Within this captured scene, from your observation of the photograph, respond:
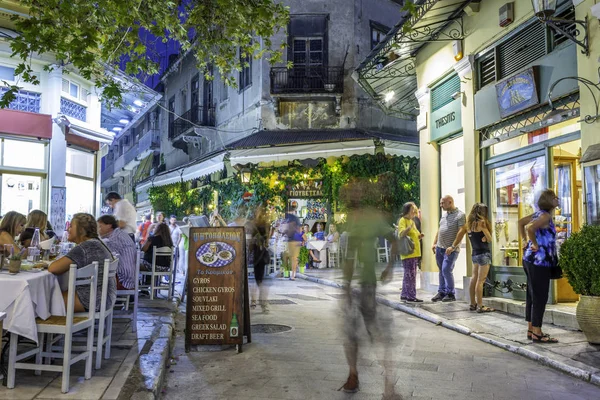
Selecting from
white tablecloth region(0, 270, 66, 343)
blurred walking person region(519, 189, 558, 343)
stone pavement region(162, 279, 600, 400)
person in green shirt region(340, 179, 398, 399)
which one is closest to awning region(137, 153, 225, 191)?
stone pavement region(162, 279, 600, 400)

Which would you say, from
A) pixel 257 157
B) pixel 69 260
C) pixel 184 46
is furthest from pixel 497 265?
pixel 257 157

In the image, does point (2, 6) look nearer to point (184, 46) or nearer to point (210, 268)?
point (184, 46)

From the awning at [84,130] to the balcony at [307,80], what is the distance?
6.35m

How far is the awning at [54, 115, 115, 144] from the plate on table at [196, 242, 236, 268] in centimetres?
968

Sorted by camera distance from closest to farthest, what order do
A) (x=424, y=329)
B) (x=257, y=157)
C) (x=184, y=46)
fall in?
(x=424, y=329), (x=184, y=46), (x=257, y=157)

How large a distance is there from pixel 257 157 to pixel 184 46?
7.84 metres

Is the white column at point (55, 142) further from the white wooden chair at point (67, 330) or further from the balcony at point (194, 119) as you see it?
the white wooden chair at point (67, 330)

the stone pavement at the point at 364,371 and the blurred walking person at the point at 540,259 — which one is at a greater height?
the blurred walking person at the point at 540,259

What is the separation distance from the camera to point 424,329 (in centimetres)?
780

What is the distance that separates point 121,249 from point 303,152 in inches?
380

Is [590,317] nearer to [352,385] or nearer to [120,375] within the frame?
[352,385]

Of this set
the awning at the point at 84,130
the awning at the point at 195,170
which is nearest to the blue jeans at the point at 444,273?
the awning at the point at 195,170

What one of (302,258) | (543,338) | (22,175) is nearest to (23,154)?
(22,175)

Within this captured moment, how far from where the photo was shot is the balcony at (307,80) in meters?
19.9
